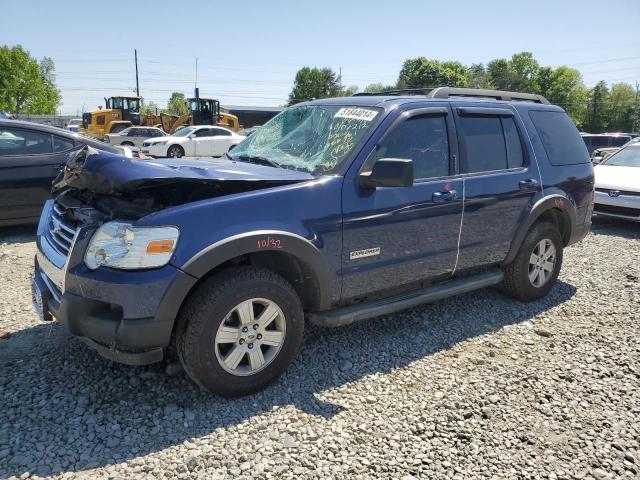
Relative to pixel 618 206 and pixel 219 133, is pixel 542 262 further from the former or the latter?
pixel 219 133

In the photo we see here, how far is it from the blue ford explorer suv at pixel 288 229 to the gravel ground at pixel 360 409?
367mm

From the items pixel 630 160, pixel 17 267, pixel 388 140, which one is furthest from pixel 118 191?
pixel 630 160

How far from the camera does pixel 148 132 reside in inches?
1075

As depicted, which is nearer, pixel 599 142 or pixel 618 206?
pixel 618 206

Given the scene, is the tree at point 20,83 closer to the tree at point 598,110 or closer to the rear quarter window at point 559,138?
the rear quarter window at point 559,138

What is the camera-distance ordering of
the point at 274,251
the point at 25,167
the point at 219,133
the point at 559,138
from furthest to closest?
the point at 219,133
the point at 25,167
the point at 559,138
the point at 274,251

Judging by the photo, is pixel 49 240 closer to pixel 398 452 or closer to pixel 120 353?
pixel 120 353

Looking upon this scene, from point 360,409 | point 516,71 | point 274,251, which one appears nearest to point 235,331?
point 274,251

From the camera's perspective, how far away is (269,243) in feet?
9.57

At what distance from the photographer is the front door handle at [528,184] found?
439cm

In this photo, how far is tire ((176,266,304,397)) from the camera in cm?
279

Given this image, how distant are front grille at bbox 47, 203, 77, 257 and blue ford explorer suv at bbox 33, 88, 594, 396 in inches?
0.6

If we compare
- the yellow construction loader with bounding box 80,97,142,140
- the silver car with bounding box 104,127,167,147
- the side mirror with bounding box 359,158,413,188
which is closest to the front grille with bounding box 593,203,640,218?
the side mirror with bounding box 359,158,413,188

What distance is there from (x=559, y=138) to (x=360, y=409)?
11.6 feet
